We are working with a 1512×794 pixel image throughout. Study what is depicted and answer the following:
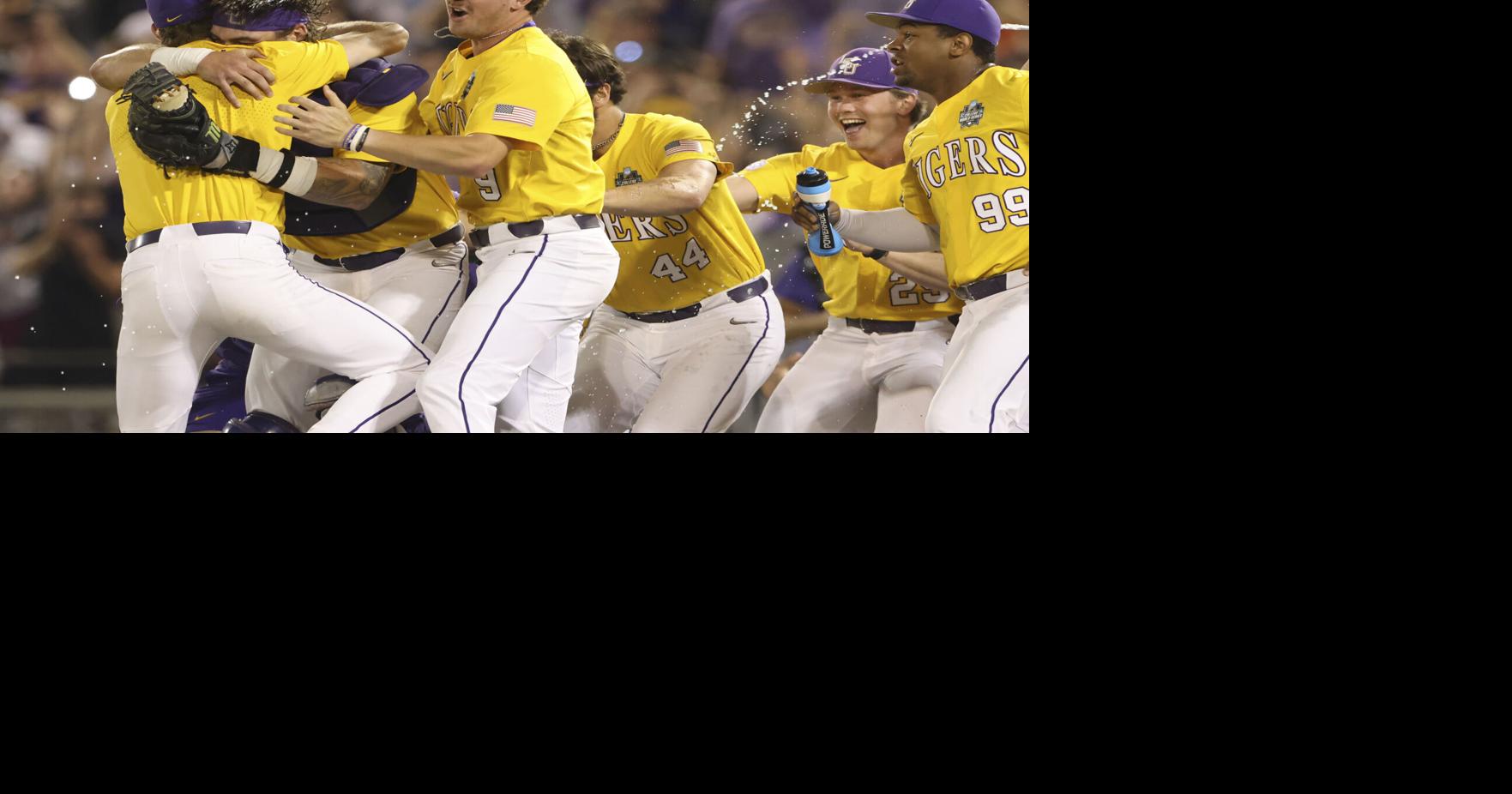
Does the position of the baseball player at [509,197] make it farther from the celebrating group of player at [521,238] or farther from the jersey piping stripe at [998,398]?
the jersey piping stripe at [998,398]

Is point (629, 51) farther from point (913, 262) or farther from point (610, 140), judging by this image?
point (913, 262)

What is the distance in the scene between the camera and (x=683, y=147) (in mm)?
3895

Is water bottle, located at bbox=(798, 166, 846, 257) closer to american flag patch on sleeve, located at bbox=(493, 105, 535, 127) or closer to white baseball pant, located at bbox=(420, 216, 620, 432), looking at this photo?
white baseball pant, located at bbox=(420, 216, 620, 432)

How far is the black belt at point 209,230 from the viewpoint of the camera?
3146 mm

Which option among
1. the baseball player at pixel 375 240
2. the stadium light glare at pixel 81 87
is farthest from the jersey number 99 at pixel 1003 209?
the stadium light glare at pixel 81 87

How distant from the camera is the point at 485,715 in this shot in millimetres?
2457

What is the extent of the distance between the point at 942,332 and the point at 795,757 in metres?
1.92

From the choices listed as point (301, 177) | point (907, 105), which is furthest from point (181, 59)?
point (907, 105)

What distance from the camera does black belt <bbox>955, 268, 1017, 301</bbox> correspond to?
3.45 meters

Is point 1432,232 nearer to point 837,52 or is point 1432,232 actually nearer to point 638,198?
point 638,198

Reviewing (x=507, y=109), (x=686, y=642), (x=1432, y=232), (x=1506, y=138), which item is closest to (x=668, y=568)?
(x=686, y=642)

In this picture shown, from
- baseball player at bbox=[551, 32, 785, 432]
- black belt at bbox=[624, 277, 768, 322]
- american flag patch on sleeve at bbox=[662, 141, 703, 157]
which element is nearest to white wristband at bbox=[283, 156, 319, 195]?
baseball player at bbox=[551, 32, 785, 432]

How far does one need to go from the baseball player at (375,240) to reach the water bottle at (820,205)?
94 centimetres

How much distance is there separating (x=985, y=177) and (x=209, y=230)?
1833mm
